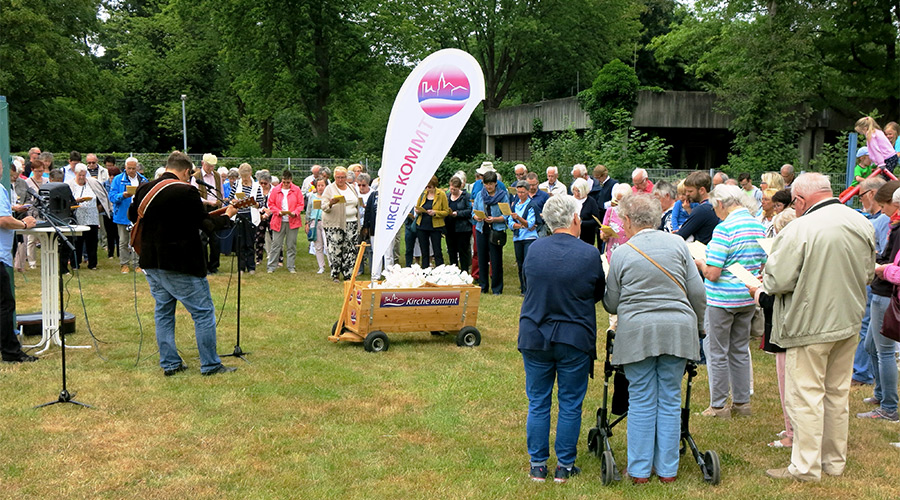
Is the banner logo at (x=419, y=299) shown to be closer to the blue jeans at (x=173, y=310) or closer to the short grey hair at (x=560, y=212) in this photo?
the blue jeans at (x=173, y=310)

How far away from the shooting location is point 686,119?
33.5m

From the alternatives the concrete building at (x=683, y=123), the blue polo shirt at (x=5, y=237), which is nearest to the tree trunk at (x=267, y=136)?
→ the concrete building at (x=683, y=123)

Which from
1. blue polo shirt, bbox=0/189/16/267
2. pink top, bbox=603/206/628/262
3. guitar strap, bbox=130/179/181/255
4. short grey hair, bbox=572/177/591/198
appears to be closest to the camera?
guitar strap, bbox=130/179/181/255

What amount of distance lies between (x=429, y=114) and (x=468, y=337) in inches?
102

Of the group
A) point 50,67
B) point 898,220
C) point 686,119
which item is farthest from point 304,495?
point 50,67

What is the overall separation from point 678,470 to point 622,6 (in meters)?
50.0

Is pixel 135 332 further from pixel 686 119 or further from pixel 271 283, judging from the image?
pixel 686 119

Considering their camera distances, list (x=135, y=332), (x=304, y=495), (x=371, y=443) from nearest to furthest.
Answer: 1. (x=304, y=495)
2. (x=371, y=443)
3. (x=135, y=332)

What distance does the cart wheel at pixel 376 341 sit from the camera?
8.71 m

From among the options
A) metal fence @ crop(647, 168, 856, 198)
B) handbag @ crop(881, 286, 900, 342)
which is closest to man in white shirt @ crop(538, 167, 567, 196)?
metal fence @ crop(647, 168, 856, 198)

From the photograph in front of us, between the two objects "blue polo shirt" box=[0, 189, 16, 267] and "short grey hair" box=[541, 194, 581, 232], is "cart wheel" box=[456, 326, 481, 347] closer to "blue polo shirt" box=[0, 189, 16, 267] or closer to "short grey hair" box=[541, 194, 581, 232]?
"short grey hair" box=[541, 194, 581, 232]

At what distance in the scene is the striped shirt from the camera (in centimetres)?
587

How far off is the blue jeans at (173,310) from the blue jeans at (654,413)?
4232 mm

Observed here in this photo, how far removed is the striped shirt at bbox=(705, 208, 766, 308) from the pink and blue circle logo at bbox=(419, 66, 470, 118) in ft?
11.3
